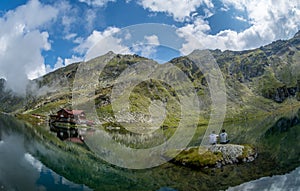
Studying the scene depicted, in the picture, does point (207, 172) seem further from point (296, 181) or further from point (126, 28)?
point (126, 28)

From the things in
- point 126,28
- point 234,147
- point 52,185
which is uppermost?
point 126,28

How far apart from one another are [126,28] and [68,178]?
26.1m

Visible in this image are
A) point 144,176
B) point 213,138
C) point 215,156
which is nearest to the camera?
point 144,176

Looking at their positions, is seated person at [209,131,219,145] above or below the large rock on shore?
above

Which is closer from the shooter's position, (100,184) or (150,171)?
(100,184)

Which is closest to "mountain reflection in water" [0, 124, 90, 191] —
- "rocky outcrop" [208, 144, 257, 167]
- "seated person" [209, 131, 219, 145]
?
"rocky outcrop" [208, 144, 257, 167]

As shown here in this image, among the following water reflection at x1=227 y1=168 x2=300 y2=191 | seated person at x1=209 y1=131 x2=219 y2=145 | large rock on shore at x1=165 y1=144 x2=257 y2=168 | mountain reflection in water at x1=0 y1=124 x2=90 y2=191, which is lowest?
mountain reflection in water at x1=0 y1=124 x2=90 y2=191

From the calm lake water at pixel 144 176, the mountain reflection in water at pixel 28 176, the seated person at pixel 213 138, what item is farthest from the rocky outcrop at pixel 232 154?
the mountain reflection in water at pixel 28 176

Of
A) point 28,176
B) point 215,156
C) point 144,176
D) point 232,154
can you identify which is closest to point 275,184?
point 215,156

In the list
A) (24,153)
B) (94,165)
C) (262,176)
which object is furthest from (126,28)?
(24,153)

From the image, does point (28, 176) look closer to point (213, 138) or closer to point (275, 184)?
point (213, 138)

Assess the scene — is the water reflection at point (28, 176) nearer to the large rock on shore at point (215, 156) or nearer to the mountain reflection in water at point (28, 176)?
the mountain reflection in water at point (28, 176)

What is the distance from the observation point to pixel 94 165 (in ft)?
181

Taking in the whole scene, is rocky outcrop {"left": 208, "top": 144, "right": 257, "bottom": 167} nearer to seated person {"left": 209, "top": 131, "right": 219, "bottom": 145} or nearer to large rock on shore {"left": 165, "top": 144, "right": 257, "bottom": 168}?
large rock on shore {"left": 165, "top": 144, "right": 257, "bottom": 168}
